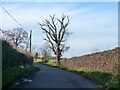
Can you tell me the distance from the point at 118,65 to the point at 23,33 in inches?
2013

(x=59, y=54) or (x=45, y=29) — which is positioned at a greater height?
(x=45, y=29)

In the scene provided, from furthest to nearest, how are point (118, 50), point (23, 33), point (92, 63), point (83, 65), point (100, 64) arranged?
point (23, 33)
point (83, 65)
point (92, 63)
point (100, 64)
point (118, 50)

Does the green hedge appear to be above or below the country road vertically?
above

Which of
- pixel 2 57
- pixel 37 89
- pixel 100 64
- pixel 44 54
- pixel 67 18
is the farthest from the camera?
pixel 44 54

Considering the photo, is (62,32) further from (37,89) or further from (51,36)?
(37,89)

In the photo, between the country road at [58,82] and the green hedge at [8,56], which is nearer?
the country road at [58,82]

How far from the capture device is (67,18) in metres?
43.2

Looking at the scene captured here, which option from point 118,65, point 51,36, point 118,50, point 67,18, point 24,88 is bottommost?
point 24,88

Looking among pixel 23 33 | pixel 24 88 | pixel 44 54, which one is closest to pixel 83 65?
pixel 24 88

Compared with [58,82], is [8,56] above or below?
above

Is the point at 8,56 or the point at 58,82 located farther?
the point at 8,56

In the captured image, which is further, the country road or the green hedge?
the green hedge

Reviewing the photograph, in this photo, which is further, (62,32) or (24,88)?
(62,32)

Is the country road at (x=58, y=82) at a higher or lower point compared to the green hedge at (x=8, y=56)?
lower
